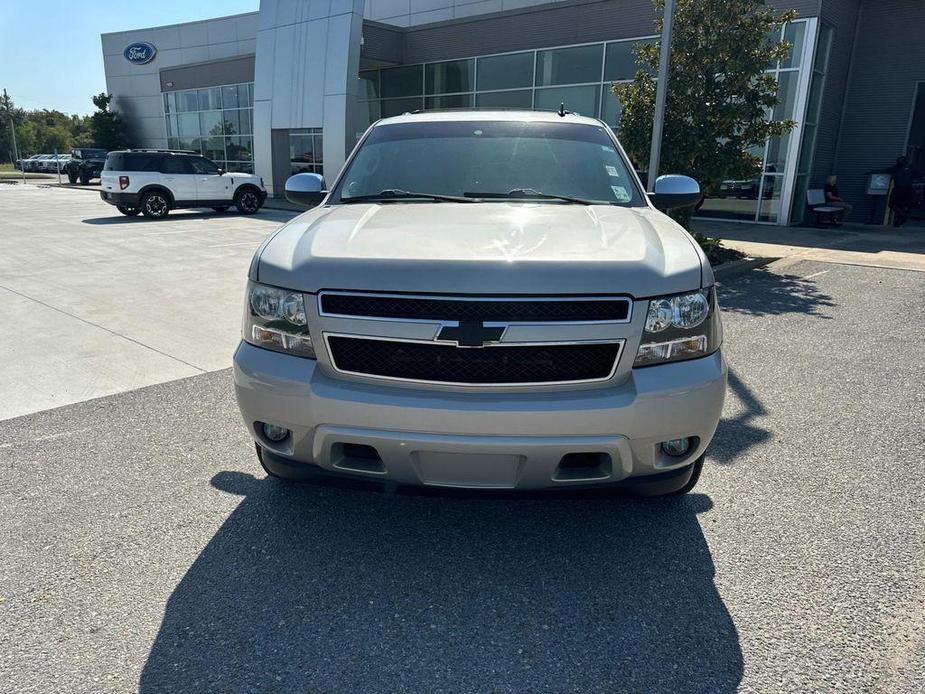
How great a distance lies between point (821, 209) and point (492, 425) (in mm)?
16845

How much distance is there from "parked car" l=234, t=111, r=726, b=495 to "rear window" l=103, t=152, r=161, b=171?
1721 cm

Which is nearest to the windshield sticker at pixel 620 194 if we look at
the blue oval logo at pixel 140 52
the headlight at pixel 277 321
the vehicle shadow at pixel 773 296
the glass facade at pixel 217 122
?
the headlight at pixel 277 321

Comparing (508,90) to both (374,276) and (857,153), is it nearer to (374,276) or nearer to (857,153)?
(857,153)

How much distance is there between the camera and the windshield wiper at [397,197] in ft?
11.8

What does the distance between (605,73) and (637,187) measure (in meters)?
16.1

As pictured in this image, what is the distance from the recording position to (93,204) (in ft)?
76.0

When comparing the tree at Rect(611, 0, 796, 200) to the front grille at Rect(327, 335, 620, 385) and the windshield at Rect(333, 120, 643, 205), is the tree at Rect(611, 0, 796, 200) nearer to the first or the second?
the windshield at Rect(333, 120, 643, 205)

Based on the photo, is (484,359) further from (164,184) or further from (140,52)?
(140,52)

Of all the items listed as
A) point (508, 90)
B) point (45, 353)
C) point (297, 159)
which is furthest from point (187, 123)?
point (45, 353)

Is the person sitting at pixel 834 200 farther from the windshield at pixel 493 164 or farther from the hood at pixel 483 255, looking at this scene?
the hood at pixel 483 255

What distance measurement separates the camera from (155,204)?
18.0 metres

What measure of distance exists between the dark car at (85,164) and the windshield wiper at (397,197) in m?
36.8

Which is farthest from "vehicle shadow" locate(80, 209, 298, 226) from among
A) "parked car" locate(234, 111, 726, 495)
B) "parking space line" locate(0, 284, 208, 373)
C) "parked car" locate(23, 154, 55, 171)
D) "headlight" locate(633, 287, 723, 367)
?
"parked car" locate(23, 154, 55, 171)

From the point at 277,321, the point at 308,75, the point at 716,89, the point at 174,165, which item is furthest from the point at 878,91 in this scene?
the point at 277,321
